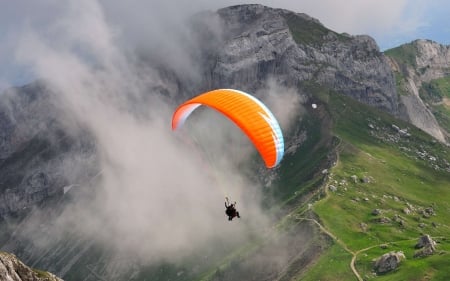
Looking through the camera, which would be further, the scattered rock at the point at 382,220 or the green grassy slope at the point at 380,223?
the scattered rock at the point at 382,220

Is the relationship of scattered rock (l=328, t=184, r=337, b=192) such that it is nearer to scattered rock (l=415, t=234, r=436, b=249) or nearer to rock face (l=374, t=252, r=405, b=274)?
scattered rock (l=415, t=234, r=436, b=249)

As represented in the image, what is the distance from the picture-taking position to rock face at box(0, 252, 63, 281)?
51094 mm

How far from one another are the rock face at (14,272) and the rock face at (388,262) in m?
79.8

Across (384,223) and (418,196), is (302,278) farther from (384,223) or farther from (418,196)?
(418,196)

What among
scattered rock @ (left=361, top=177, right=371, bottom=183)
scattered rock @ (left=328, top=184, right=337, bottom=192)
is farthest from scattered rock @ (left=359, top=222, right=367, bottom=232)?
scattered rock @ (left=361, top=177, right=371, bottom=183)

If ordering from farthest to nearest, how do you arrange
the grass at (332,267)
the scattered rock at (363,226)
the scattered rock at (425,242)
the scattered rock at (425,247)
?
the scattered rock at (363,226) → the grass at (332,267) → the scattered rock at (425,242) → the scattered rock at (425,247)

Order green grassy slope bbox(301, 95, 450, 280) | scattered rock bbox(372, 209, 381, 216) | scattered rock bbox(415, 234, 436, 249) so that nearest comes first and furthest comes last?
green grassy slope bbox(301, 95, 450, 280) < scattered rock bbox(415, 234, 436, 249) < scattered rock bbox(372, 209, 381, 216)

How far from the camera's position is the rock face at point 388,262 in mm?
116688

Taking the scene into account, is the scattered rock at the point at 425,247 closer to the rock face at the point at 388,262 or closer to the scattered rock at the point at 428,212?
the rock face at the point at 388,262

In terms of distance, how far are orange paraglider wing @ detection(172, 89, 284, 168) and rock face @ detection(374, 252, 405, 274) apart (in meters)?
74.6

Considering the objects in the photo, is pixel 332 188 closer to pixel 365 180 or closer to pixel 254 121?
pixel 365 180

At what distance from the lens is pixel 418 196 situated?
641ft

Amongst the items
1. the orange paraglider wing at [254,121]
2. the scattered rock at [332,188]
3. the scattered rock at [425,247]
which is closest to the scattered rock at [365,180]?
the scattered rock at [332,188]

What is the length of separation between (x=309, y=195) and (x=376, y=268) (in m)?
80.8
